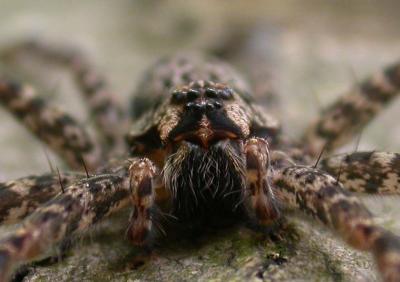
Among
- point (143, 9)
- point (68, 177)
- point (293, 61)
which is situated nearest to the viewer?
point (68, 177)

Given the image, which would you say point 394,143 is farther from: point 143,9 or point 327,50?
point 143,9

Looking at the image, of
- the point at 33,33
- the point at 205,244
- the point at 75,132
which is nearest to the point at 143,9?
the point at 33,33

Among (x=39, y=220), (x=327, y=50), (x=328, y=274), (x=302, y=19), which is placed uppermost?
(x=302, y=19)

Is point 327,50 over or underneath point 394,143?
over

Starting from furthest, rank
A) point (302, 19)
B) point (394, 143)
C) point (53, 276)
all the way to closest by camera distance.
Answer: point (302, 19)
point (394, 143)
point (53, 276)

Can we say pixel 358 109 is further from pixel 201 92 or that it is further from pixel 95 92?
pixel 95 92

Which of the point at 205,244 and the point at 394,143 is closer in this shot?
the point at 205,244

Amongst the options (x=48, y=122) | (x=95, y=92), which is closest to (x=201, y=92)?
(x=48, y=122)

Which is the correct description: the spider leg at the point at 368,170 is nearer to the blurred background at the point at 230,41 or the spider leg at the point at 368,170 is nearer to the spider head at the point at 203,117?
the spider head at the point at 203,117
